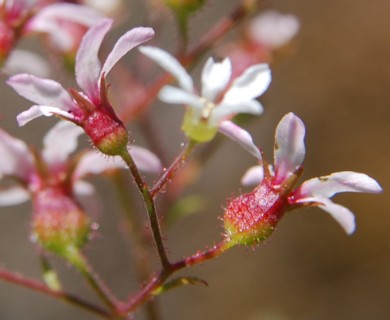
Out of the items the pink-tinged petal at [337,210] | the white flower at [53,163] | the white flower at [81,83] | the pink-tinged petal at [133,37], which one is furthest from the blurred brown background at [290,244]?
the pink-tinged petal at [133,37]

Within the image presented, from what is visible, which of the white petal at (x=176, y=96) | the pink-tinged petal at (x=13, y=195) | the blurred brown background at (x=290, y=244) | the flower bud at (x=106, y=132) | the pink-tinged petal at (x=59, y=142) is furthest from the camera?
the blurred brown background at (x=290, y=244)

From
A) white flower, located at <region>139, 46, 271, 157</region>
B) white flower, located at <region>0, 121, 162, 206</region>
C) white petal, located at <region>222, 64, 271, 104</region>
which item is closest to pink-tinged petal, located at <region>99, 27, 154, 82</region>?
white flower, located at <region>139, 46, 271, 157</region>

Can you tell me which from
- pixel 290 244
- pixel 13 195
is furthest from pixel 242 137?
pixel 290 244

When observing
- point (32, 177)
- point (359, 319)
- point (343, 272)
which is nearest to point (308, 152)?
point (343, 272)

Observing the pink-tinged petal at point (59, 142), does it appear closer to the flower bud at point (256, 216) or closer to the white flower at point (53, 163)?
the white flower at point (53, 163)

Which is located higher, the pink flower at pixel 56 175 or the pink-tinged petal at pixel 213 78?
the pink-tinged petal at pixel 213 78

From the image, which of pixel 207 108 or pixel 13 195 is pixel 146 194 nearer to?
pixel 207 108

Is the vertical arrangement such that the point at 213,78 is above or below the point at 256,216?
above

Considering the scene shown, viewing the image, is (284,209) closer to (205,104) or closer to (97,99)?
(205,104)
